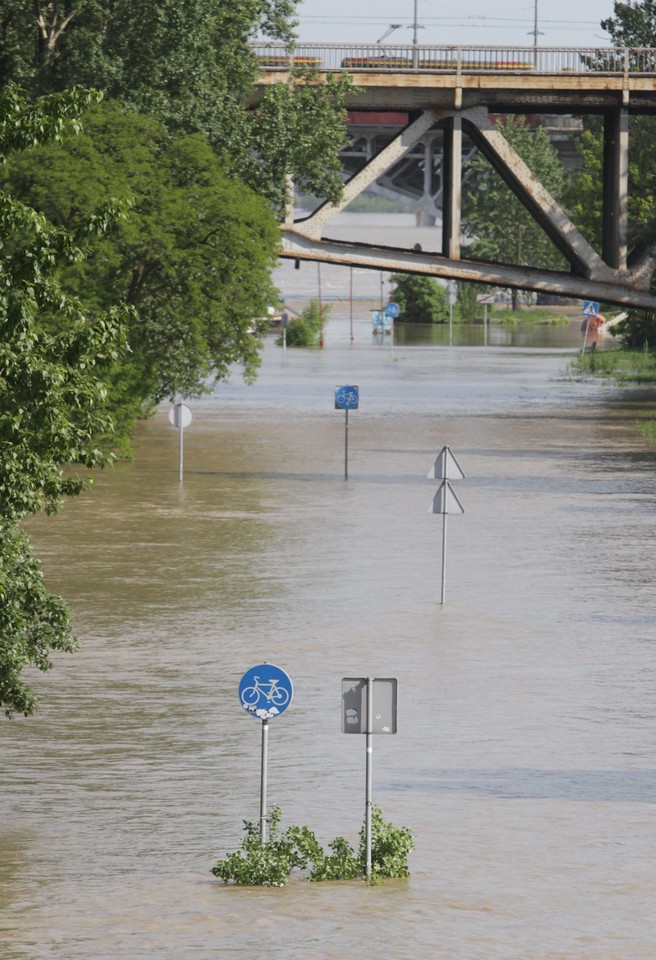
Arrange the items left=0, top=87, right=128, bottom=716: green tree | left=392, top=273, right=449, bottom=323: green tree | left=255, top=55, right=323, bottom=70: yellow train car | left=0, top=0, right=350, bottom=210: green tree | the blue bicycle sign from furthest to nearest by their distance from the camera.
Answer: left=392, top=273, right=449, bottom=323: green tree < left=255, top=55, right=323, bottom=70: yellow train car < left=0, top=0, right=350, bottom=210: green tree < the blue bicycle sign < left=0, top=87, right=128, bottom=716: green tree

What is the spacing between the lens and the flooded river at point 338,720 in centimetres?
1477

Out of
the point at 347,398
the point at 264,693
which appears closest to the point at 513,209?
the point at 347,398

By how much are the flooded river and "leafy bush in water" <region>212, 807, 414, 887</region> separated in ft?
0.71

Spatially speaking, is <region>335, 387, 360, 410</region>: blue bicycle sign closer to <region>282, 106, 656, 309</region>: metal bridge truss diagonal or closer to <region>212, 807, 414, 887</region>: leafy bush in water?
<region>282, 106, 656, 309</region>: metal bridge truss diagonal

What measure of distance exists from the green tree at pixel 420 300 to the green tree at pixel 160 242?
10534cm

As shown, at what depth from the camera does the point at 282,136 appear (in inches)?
2176

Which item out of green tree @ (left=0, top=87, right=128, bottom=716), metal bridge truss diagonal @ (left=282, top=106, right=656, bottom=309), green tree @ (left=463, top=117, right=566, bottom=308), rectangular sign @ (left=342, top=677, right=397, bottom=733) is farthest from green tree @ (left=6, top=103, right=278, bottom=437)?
green tree @ (left=463, top=117, right=566, bottom=308)

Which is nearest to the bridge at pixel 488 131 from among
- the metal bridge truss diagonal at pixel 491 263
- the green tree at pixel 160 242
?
the metal bridge truss diagonal at pixel 491 263

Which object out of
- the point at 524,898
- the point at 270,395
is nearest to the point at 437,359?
the point at 270,395

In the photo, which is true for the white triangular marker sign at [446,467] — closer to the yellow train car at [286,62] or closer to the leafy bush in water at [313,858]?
the leafy bush in water at [313,858]

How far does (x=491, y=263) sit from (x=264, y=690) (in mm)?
46335

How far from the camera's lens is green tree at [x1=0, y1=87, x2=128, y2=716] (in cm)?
1616

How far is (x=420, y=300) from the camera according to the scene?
507ft

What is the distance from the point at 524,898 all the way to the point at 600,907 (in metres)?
0.59
